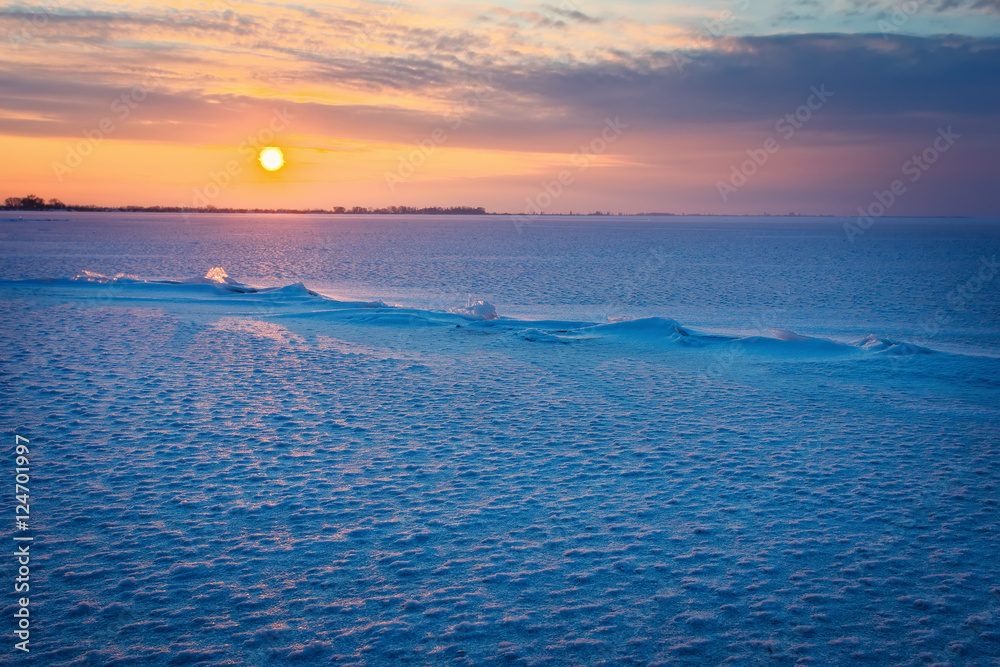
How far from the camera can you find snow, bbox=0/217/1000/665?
330 cm

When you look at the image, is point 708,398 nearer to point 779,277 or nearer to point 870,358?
point 870,358

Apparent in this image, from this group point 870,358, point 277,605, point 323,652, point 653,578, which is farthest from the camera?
point 870,358

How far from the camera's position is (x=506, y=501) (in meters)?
4.97

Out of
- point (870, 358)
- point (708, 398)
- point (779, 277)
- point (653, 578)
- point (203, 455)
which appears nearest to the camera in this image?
point (653, 578)

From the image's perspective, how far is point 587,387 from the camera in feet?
29.0

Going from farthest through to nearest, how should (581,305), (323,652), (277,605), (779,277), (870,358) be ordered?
(779,277), (581,305), (870,358), (277,605), (323,652)

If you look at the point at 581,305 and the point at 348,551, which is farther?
the point at 581,305

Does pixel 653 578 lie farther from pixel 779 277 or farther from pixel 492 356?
pixel 779 277

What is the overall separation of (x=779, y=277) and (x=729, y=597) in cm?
2662

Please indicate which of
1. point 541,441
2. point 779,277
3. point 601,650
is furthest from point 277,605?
point 779,277

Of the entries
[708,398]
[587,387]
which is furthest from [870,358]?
[587,387]

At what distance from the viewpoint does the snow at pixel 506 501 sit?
3.30 metres

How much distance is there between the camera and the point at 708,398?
8273 mm

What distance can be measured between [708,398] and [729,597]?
193 inches
